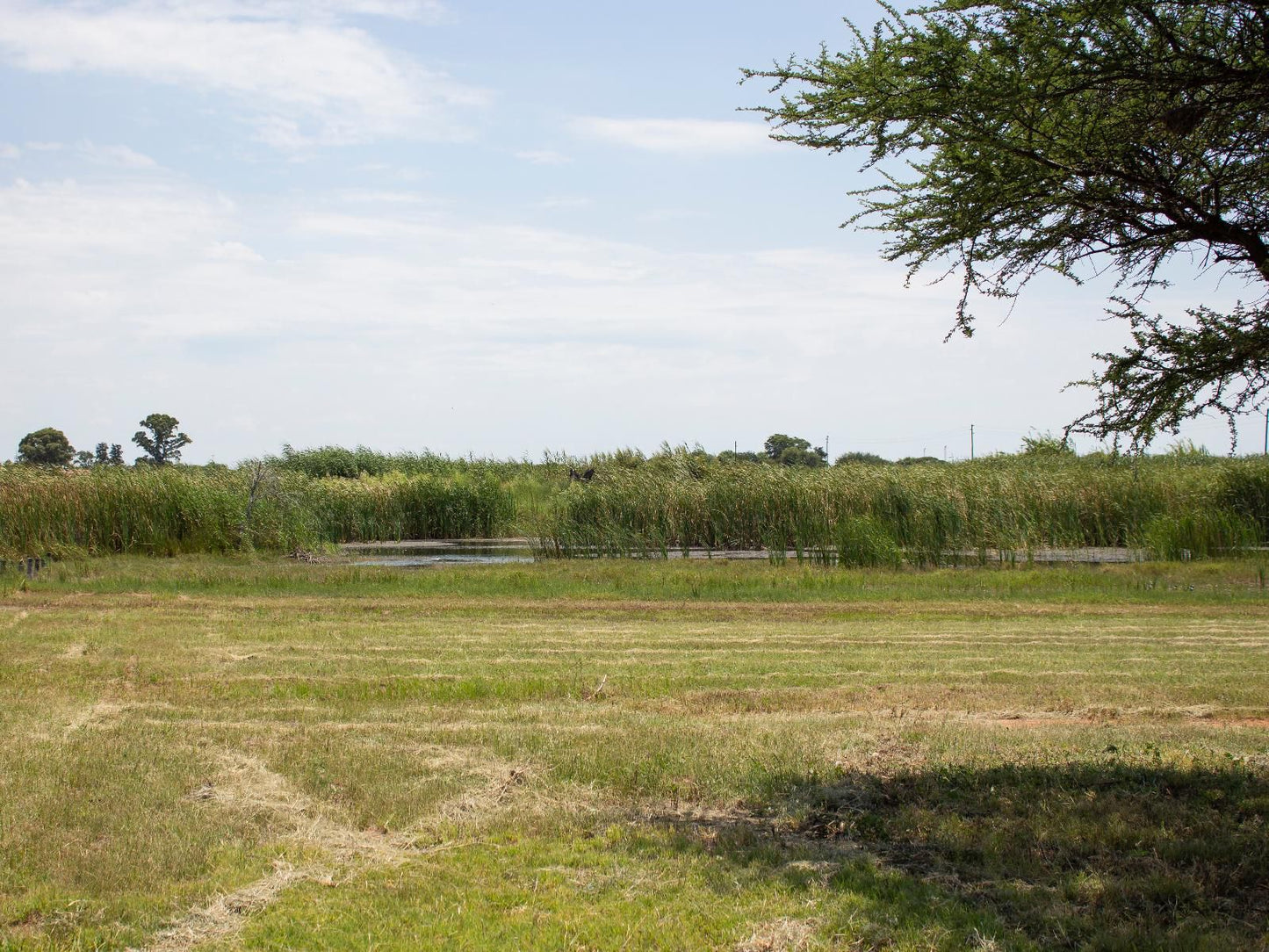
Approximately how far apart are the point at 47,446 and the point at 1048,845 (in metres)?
70.5

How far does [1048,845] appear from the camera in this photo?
253 inches

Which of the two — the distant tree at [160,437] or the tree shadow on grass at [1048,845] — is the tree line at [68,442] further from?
the tree shadow on grass at [1048,845]

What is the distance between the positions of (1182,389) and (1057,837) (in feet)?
10.7

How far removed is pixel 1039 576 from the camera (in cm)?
2388

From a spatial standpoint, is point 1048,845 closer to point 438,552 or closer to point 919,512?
point 919,512

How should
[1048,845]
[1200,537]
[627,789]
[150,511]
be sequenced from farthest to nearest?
[150,511]
[1200,537]
[627,789]
[1048,845]

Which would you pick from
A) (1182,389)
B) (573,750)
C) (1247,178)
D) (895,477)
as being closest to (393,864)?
(573,750)

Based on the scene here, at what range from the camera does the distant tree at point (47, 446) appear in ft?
214

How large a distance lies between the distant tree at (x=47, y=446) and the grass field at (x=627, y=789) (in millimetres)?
56379

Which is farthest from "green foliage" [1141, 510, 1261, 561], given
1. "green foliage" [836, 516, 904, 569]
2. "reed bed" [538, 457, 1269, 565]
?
"green foliage" [836, 516, 904, 569]

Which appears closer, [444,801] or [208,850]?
[208,850]

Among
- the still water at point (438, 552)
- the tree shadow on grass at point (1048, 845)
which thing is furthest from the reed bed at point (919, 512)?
the tree shadow on grass at point (1048, 845)

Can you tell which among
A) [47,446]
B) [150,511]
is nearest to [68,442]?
[47,446]

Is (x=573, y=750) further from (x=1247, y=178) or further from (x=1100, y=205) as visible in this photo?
(x=1247, y=178)
